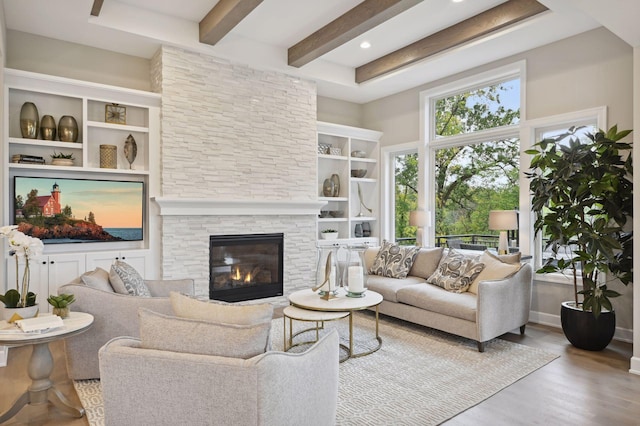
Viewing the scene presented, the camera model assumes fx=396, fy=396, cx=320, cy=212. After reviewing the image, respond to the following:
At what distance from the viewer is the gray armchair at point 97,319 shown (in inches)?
107

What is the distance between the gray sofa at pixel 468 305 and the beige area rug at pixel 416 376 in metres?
0.16

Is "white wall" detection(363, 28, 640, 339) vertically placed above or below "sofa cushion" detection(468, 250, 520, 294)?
above

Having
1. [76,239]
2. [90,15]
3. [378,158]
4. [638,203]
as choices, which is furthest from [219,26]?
[638,203]

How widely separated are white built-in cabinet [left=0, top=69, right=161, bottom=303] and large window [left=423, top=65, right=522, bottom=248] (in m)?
3.74

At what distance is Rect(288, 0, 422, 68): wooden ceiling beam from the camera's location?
142 inches

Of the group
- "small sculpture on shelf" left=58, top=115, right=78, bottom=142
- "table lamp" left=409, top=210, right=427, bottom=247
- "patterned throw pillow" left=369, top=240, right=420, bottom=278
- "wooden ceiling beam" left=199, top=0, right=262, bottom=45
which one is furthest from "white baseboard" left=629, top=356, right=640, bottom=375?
"small sculpture on shelf" left=58, top=115, right=78, bottom=142

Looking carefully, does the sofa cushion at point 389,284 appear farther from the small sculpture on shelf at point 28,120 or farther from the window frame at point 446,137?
the small sculpture on shelf at point 28,120

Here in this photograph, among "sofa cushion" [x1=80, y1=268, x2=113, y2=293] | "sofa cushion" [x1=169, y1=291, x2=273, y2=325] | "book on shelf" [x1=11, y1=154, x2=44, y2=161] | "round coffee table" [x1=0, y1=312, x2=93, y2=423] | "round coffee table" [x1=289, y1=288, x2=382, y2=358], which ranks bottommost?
"round coffee table" [x1=0, y1=312, x2=93, y2=423]

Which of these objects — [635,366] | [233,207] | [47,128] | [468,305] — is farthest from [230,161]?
[635,366]

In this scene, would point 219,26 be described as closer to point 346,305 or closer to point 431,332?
point 346,305

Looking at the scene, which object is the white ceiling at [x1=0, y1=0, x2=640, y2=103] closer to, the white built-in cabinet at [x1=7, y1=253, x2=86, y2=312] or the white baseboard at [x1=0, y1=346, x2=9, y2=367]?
the white built-in cabinet at [x1=7, y1=253, x2=86, y2=312]

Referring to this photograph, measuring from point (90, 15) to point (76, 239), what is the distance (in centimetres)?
221

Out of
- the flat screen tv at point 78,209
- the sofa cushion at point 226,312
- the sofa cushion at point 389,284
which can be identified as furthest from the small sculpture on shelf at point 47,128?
the sofa cushion at point 389,284

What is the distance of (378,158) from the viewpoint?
6527 mm
